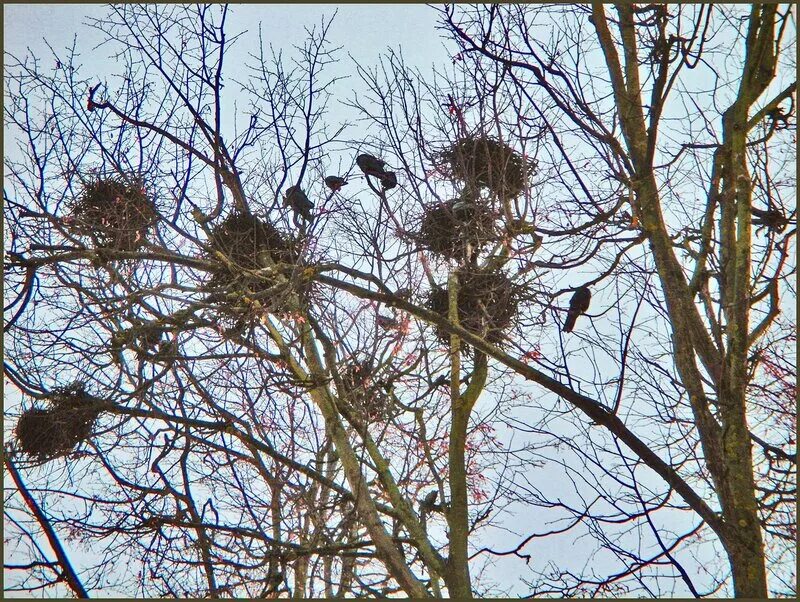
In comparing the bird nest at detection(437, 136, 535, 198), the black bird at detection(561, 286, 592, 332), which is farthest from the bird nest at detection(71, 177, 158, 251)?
the black bird at detection(561, 286, 592, 332)

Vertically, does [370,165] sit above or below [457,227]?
above

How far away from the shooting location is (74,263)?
5.18 m

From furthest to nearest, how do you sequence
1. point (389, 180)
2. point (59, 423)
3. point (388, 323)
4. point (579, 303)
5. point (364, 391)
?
1. point (388, 323)
2. point (59, 423)
3. point (579, 303)
4. point (364, 391)
5. point (389, 180)

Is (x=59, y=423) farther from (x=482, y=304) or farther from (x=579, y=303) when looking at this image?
(x=579, y=303)

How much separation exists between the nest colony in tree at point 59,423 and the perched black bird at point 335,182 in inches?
87.6

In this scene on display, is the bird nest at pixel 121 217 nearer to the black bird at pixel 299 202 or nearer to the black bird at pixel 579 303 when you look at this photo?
the black bird at pixel 299 202

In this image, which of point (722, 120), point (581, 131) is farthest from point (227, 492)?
point (722, 120)

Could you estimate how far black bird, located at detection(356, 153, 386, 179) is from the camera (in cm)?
557

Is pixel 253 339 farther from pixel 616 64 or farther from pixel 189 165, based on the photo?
pixel 616 64

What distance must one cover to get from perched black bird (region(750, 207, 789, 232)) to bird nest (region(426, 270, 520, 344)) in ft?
5.90

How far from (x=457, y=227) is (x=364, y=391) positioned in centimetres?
162

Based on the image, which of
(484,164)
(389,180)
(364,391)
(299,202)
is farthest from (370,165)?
(364,391)

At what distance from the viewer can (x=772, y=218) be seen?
15.5 feet

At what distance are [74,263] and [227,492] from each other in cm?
298
